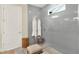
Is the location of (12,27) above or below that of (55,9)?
below

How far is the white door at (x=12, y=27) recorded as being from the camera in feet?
3.92

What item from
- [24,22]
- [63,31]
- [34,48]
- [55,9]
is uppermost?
[55,9]

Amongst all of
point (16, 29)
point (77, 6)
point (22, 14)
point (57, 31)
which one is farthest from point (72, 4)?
point (16, 29)

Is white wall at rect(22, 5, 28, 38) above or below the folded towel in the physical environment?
above

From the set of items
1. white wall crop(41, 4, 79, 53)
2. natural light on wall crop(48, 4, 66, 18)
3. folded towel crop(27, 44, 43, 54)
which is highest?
natural light on wall crop(48, 4, 66, 18)

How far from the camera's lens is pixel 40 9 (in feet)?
3.94

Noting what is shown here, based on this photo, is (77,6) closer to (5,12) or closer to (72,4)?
(72,4)

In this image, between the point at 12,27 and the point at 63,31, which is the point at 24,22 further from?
the point at 63,31

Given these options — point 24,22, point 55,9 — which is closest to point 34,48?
point 24,22

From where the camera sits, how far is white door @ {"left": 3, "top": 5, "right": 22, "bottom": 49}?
119cm

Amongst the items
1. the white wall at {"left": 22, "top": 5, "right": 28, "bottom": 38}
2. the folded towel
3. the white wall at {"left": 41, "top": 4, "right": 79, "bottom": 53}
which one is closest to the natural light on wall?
the white wall at {"left": 41, "top": 4, "right": 79, "bottom": 53}

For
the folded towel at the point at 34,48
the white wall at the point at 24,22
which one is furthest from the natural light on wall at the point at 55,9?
the folded towel at the point at 34,48

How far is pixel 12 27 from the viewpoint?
1202 millimetres

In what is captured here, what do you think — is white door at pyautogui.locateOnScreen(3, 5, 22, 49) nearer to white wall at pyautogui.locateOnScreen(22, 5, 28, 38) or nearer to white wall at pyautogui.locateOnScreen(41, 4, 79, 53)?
white wall at pyautogui.locateOnScreen(22, 5, 28, 38)
